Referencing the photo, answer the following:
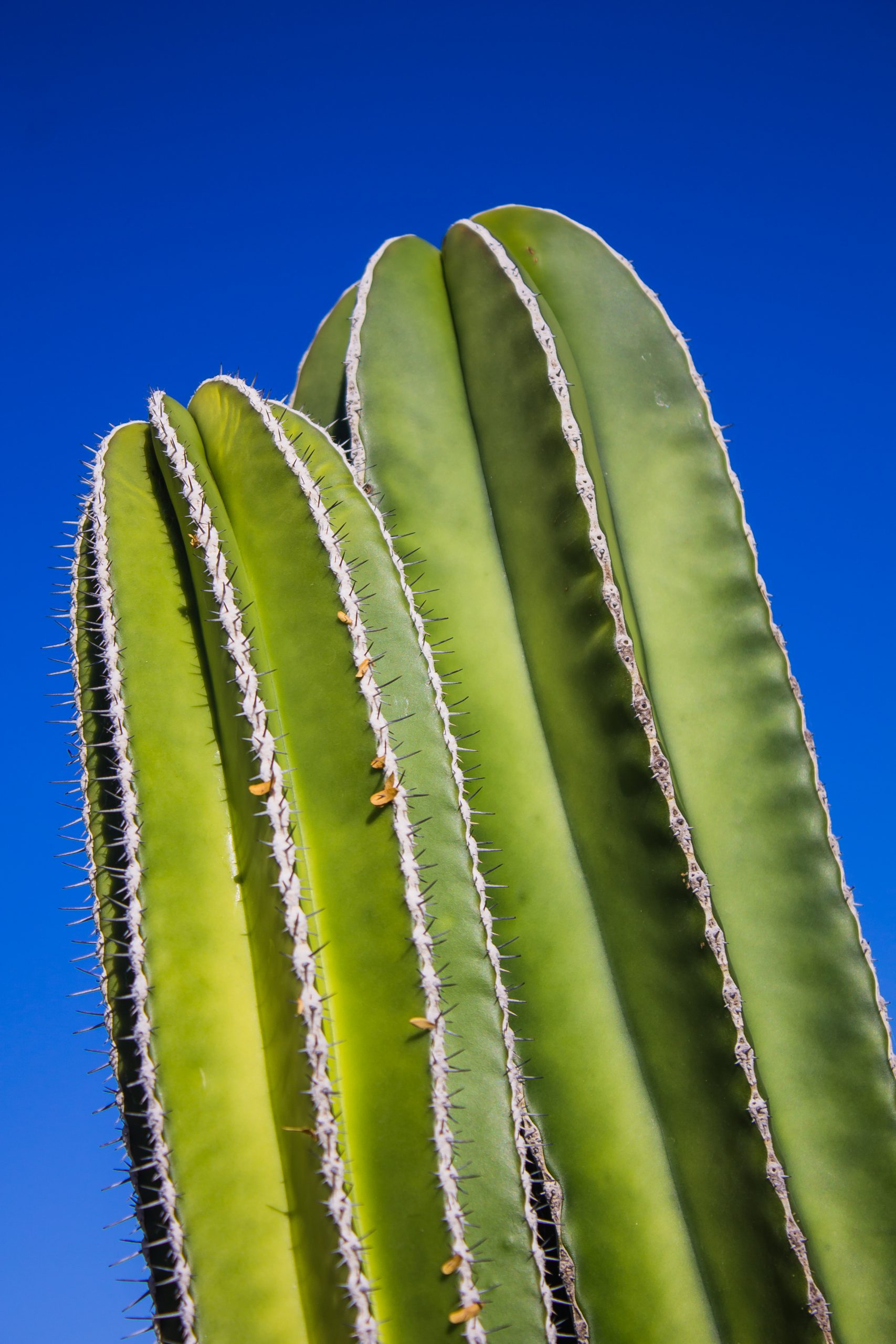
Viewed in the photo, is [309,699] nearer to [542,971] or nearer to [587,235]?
[542,971]

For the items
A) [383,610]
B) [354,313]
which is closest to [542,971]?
[383,610]

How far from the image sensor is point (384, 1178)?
4.26 feet

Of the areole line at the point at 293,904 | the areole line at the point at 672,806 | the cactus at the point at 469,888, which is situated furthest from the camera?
the areole line at the point at 672,806

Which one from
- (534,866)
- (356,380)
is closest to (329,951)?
(534,866)

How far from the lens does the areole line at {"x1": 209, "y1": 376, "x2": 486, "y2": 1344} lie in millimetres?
1263

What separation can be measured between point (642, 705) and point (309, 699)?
53cm

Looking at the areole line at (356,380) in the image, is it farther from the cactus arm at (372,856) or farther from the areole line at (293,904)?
the areole line at (293,904)

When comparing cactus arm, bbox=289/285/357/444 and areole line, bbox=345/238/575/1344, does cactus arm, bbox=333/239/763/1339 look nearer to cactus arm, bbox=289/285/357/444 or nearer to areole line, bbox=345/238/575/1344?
areole line, bbox=345/238/575/1344

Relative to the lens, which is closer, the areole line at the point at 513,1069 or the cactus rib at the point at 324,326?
the areole line at the point at 513,1069

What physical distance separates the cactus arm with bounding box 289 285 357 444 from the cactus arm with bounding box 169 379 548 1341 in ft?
1.47

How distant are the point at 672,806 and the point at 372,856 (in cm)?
49

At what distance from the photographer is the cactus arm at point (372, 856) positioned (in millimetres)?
1280

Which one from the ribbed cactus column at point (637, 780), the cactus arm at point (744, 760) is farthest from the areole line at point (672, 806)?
the cactus arm at point (744, 760)

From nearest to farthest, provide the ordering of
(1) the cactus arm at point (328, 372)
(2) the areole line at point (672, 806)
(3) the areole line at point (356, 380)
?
1. (2) the areole line at point (672, 806)
2. (3) the areole line at point (356, 380)
3. (1) the cactus arm at point (328, 372)
